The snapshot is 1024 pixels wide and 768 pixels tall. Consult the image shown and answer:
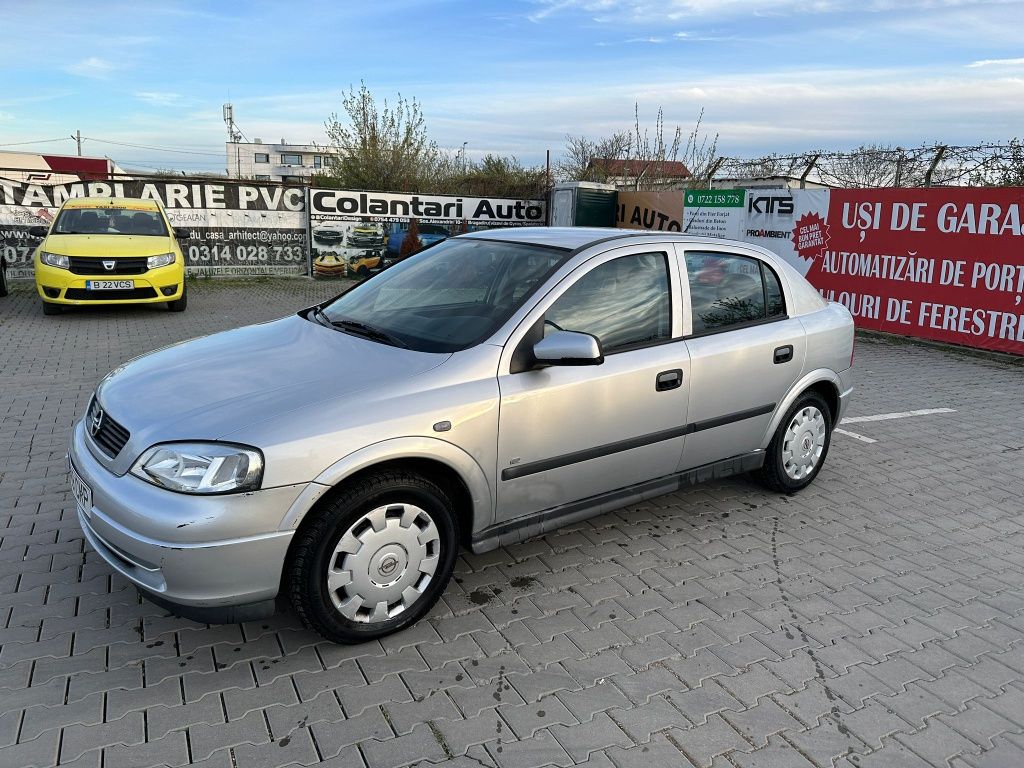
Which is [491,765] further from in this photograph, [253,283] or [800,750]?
[253,283]

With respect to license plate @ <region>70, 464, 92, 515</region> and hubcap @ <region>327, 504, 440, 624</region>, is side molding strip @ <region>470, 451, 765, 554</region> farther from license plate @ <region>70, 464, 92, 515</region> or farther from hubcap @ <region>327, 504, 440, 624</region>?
license plate @ <region>70, 464, 92, 515</region>

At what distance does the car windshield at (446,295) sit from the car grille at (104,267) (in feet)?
25.3

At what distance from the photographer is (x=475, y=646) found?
3133 mm

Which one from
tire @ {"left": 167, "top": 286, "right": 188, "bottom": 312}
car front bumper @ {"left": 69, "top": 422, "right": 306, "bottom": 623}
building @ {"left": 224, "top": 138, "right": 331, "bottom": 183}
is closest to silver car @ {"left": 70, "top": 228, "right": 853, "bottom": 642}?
car front bumper @ {"left": 69, "top": 422, "right": 306, "bottom": 623}

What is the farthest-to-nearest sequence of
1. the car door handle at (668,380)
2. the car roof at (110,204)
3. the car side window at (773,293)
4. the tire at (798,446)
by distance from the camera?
1. the car roof at (110,204)
2. the tire at (798,446)
3. the car side window at (773,293)
4. the car door handle at (668,380)

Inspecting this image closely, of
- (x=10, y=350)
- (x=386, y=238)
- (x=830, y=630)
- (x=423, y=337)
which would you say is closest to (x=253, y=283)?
(x=386, y=238)

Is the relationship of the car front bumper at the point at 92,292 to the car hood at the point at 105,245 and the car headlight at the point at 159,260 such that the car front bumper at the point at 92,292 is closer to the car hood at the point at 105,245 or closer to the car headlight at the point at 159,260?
the car headlight at the point at 159,260

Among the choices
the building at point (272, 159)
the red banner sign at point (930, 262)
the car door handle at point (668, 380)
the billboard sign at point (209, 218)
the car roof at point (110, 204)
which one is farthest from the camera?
the building at point (272, 159)

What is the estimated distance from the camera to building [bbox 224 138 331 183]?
86500 millimetres

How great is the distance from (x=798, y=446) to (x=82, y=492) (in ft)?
13.1

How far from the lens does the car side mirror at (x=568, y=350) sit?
321 centimetres

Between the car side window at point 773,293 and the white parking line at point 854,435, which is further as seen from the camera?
the white parking line at point 854,435

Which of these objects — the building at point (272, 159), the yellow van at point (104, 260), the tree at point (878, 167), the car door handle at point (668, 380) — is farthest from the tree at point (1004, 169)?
the building at point (272, 159)

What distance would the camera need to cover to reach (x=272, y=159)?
94750 mm
